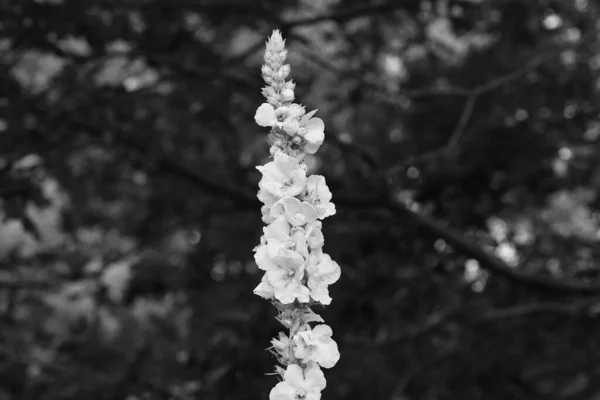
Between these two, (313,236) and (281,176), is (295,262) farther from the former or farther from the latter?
(281,176)

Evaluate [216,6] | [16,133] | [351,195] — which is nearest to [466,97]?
[351,195]

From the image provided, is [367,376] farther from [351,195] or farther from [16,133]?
[16,133]

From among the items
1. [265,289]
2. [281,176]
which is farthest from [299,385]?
[281,176]

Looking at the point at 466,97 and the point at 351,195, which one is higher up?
the point at 466,97

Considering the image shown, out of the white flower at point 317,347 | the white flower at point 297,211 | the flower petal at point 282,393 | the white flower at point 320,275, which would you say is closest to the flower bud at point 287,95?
the white flower at point 297,211

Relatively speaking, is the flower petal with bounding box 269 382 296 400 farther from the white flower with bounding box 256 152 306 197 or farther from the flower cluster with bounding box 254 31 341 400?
→ the white flower with bounding box 256 152 306 197
